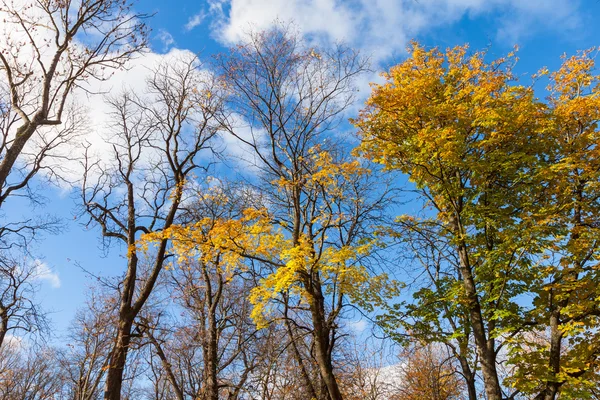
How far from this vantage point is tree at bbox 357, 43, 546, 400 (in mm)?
7078

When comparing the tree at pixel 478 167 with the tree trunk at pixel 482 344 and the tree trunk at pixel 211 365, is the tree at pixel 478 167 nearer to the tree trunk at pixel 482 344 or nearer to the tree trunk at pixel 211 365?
the tree trunk at pixel 482 344

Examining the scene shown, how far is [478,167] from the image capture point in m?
7.25

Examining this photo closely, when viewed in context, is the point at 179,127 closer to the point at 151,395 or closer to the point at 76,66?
the point at 76,66

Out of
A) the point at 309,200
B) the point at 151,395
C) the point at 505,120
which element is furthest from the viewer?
the point at 151,395

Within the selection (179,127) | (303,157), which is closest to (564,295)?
(303,157)

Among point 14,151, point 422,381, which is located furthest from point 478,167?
point 422,381

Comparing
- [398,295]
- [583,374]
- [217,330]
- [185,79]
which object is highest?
[185,79]

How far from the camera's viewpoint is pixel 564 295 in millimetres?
6816

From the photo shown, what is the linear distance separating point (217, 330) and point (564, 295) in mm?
9007

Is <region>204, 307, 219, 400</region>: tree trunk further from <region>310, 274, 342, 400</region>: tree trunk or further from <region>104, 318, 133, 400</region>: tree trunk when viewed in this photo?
<region>310, 274, 342, 400</region>: tree trunk

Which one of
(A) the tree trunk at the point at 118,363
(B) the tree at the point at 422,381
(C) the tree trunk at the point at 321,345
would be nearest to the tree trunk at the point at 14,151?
(A) the tree trunk at the point at 118,363

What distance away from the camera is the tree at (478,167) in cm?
708

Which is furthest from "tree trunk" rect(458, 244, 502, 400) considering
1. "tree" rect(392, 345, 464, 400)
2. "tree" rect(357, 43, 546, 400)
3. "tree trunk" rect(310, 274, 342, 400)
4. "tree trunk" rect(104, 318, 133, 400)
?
"tree" rect(392, 345, 464, 400)

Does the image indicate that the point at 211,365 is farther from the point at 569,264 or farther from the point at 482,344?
the point at 569,264
